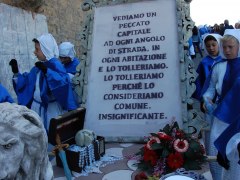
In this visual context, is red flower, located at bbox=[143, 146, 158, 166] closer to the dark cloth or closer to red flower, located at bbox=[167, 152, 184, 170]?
red flower, located at bbox=[167, 152, 184, 170]

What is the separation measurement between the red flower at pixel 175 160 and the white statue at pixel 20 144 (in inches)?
56.4

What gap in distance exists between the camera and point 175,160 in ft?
9.27

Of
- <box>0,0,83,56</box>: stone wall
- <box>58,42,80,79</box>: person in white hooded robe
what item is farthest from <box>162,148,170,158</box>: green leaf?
<box>0,0,83,56</box>: stone wall

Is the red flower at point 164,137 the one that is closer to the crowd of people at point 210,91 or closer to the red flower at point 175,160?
the red flower at point 175,160

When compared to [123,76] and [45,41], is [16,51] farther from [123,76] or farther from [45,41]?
[123,76]

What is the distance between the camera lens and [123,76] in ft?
12.6

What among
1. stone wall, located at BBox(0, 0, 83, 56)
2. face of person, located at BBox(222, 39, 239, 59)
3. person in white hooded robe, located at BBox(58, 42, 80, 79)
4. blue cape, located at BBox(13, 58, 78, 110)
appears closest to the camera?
face of person, located at BBox(222, 39, 239, 59)

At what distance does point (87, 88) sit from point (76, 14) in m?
6.46

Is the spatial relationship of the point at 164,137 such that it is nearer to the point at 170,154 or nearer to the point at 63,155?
the point at 170,154

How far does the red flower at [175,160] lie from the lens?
2.80 meters

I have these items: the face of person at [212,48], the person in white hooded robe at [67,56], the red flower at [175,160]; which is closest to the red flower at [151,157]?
the red flower at [175,160]

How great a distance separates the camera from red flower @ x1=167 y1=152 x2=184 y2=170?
2.80 metres

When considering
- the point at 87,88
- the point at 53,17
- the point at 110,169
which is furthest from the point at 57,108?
the point at 53,17

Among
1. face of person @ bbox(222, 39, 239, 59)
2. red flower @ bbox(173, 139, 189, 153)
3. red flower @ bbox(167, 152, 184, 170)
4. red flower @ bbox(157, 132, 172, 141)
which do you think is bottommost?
red flower @ bbox(167, 152, 184, 170)
